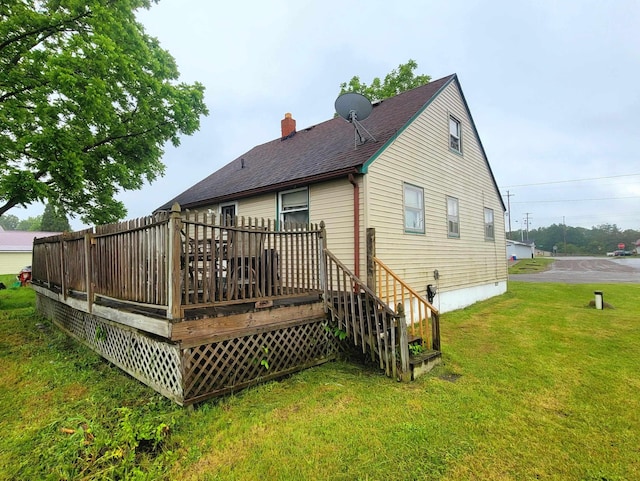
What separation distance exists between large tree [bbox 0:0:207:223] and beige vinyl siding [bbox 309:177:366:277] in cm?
586

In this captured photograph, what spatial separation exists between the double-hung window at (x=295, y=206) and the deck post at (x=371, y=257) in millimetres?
1937

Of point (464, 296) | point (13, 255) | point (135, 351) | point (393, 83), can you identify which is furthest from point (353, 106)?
point (13, 255)

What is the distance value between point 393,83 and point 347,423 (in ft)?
75.1

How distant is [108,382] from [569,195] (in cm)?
9878

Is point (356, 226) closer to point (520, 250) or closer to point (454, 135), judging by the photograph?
point (454, 135)

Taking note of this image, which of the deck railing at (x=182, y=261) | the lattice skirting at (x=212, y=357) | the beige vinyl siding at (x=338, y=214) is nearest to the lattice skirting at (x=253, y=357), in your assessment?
the lattice skirting at (x=212, y=357)

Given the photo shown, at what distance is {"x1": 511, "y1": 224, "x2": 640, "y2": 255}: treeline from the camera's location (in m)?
93.2

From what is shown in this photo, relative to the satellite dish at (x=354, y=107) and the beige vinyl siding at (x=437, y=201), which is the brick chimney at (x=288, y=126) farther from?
the beige vinyl siding at (x=437, y=201)

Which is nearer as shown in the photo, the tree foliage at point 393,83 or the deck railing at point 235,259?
the deck railing at point 235,259

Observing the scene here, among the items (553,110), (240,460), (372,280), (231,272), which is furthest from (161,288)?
(553,110)

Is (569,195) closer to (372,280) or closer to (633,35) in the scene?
(633,35)

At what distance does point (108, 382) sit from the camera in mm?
4344

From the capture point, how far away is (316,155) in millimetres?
8953

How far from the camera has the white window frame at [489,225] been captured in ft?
40.4
